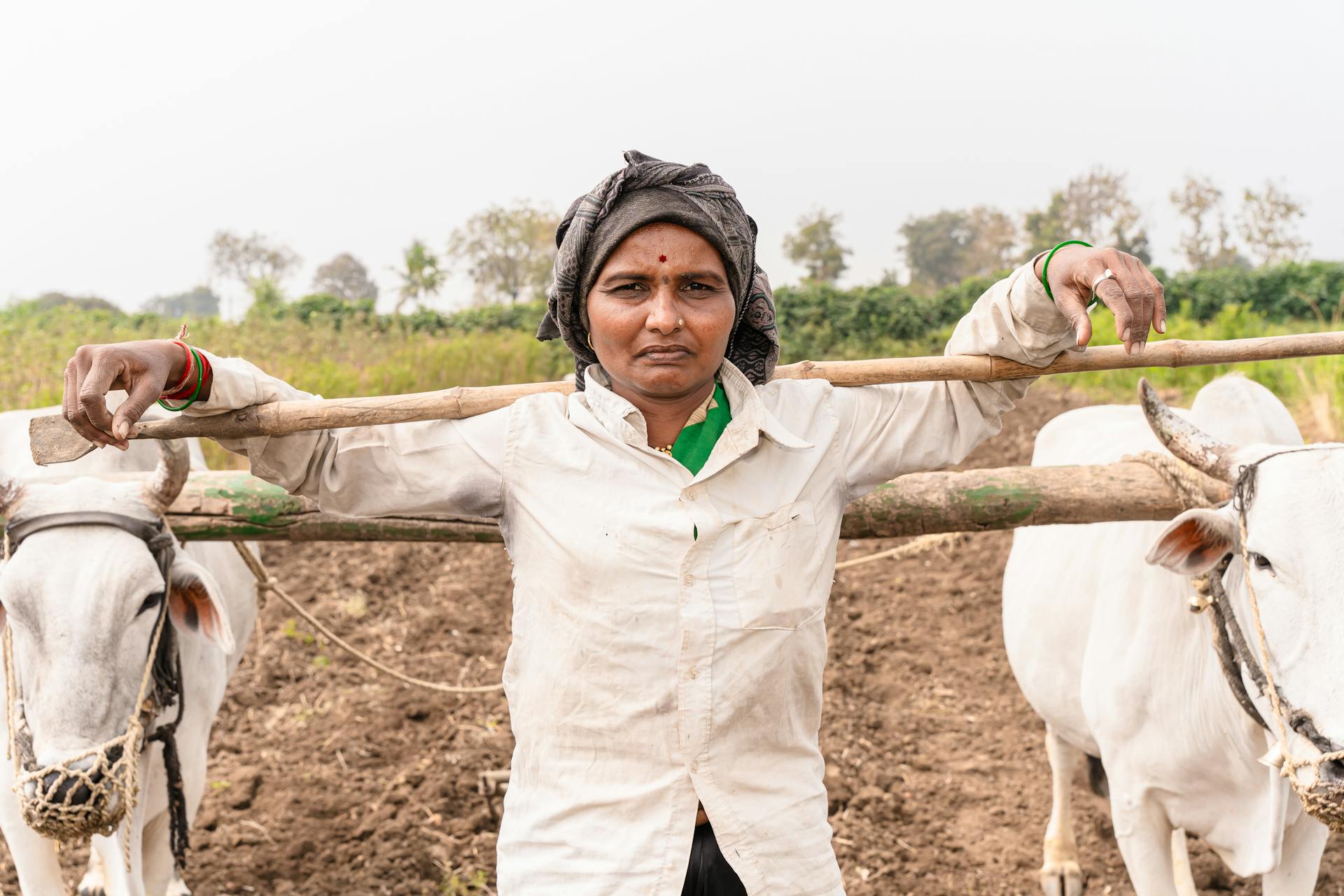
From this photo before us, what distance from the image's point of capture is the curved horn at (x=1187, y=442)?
2500 millimetres

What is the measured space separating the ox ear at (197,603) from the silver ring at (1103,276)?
207cm

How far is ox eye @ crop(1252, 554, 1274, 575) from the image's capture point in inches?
90.4

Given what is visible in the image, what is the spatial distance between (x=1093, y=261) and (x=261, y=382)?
4.56 ft

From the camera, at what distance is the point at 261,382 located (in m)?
1.86

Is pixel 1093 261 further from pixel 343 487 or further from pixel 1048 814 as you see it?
pixel 1048 814

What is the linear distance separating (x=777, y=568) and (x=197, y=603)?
5.61ft

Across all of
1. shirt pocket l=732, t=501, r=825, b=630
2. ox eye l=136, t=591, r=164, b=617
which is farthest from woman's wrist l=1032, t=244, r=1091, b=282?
ox eye l=136, t=591, r=164, b=617

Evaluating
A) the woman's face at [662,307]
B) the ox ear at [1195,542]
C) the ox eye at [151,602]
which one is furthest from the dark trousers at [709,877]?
the ox eye at [151,602]

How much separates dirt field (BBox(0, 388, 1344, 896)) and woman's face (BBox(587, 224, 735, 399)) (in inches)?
105

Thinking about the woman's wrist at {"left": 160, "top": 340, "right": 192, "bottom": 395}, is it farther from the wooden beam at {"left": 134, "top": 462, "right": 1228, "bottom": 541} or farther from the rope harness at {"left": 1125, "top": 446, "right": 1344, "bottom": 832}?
the rope harness at {"left": 1125, "top": 446, "right": 1344, "bottom": 832}

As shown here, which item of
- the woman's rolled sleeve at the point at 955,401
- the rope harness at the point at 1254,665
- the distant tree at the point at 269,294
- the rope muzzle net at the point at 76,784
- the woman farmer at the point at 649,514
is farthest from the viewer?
the distant tree at the point at 269,294

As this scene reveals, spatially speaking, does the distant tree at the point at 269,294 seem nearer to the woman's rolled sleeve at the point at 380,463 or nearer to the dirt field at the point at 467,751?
the dirt field at the point at 467,751

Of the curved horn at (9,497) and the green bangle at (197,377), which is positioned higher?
the green bangle at (197,377)

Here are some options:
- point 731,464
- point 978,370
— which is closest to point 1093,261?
point 978,370
